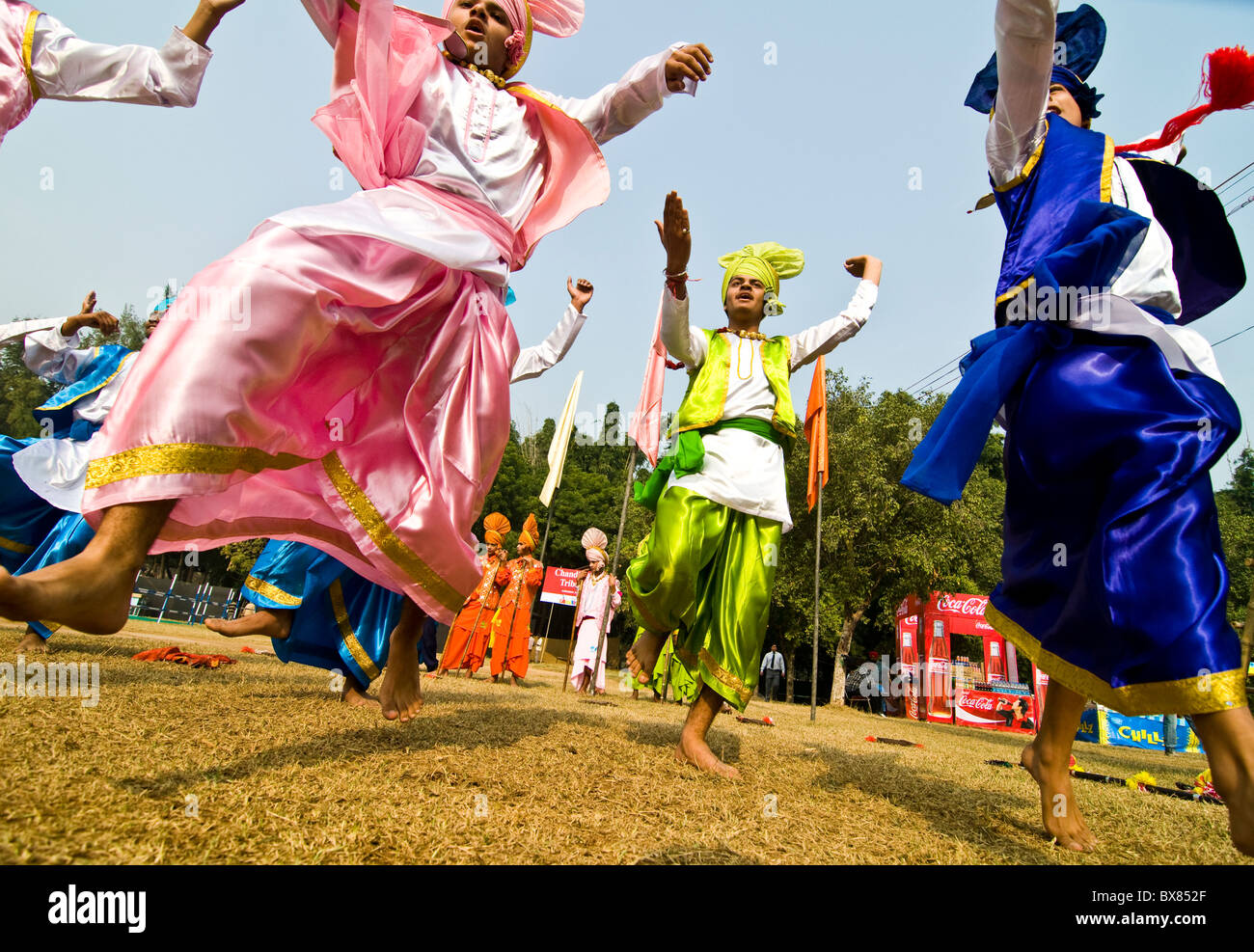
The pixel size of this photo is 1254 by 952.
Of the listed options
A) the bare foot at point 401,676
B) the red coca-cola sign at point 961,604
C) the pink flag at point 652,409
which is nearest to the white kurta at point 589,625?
the pink flag at point 652,409

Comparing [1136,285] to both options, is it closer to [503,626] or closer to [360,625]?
[360,625]

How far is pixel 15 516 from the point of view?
4.39 metres

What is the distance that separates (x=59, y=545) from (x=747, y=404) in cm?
421

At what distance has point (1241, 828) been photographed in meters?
1.46

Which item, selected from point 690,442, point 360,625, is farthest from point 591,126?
point 360,625

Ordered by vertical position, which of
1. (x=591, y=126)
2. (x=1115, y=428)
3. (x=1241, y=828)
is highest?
(x=591, y=126)

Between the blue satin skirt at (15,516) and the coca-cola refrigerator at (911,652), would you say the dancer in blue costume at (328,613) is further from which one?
the coca-cola refrigerator at (911,652)

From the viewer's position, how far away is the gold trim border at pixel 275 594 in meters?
3.71

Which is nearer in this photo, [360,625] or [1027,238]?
[1027,238]

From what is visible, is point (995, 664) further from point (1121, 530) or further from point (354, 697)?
point (1121, 530)

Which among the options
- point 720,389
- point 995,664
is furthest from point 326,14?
point 995,664
